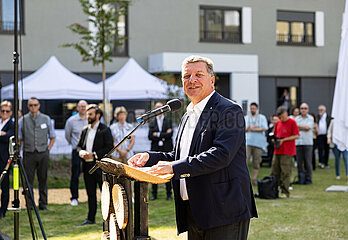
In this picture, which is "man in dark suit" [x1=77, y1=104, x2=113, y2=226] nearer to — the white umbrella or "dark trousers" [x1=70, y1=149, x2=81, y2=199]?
"dark trousers" [x1=70, y1=149, x2=81, y2=199]

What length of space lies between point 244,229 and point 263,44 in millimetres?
22880

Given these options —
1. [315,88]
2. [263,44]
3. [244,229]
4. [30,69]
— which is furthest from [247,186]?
[315,88]

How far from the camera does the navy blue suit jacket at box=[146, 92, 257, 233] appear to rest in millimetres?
3281

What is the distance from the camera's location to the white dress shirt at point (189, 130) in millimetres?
3574

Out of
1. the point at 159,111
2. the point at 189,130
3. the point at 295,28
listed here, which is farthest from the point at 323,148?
the point at 159,111

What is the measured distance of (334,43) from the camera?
88.8 ft

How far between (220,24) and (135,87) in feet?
32.9

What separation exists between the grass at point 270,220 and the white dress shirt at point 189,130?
3795 millimetres

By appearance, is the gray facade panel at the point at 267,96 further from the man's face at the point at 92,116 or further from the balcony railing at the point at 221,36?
the man's face at the point at 92,116

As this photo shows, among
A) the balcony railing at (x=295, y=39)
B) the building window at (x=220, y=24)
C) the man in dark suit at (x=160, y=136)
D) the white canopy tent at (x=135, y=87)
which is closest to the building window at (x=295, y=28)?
the balcony railing at (x=295, y=39)

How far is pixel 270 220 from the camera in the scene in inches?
327

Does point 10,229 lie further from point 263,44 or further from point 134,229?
point 263,44

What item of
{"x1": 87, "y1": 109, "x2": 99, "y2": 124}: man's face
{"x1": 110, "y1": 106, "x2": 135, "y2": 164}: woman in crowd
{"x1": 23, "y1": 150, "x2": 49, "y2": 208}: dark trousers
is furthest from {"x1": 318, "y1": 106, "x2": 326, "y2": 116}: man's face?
{"x1": 87, "y1": 109, "x2": 99, "y2": 124}: man's face

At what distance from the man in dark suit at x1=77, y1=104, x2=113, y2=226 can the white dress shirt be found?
460cm
